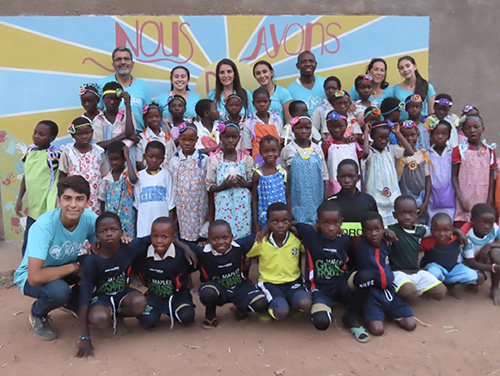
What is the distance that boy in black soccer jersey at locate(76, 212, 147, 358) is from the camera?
111 inches

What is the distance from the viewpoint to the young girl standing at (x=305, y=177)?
3816 mm

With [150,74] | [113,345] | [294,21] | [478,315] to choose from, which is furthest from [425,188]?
[150,74]

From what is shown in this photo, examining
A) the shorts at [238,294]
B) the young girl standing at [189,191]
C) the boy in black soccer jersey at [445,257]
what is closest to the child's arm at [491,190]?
the boy in black soccer jersey at [445,257]

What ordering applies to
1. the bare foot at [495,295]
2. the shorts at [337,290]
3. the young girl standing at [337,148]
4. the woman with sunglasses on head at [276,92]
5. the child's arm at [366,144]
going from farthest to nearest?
the woman with sunglasses on head at [276,92], the child's arm at [366,144], the young girl standing at [337,148], the bare foot at [495,295], the shorts at [337,290]

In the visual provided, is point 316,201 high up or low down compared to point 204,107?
down

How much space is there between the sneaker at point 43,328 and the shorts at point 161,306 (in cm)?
61

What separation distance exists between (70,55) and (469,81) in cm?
514

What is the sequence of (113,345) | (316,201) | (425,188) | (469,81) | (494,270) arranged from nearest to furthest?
1. (113,345)
2. (494,270)
3. (316,201)
4. (425,188)
5. (469,81)

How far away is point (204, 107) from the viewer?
4328 mm

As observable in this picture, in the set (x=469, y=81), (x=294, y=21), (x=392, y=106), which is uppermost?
(x=294, y=21)

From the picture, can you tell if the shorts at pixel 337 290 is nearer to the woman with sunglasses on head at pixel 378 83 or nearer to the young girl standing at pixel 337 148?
the young girl standing at pixel 337 148

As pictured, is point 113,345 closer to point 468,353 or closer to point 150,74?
point 468,353

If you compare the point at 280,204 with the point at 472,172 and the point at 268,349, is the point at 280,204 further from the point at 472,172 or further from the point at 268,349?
the point at 472,172

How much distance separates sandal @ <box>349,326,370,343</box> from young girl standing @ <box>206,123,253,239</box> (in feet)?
4.23
